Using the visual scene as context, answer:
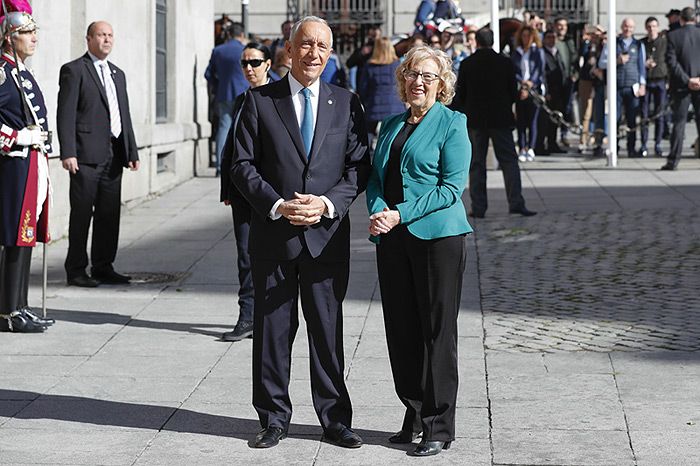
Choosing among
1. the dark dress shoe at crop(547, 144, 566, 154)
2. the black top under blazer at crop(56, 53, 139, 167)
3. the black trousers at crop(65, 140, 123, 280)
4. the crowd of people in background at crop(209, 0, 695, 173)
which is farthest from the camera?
the dark dress shoe at crop(547, 144, 566, 154)

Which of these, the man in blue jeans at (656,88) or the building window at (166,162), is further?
the man in blue jeans at (656,88)

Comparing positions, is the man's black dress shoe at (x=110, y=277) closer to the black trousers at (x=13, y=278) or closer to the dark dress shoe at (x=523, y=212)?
the black trousers at (x=13, y=278)

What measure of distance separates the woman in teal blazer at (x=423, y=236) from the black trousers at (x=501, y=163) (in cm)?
815

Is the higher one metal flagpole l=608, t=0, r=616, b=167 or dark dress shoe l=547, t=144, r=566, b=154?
metal flagpole l=608, t=0, r=616, b=167

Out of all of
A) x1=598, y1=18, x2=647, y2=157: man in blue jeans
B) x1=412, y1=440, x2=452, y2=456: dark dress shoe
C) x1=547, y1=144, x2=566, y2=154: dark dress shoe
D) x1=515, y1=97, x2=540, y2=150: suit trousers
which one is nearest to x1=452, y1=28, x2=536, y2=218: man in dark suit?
x1=515, y1=97, x2=540, y2=150: suit trousers

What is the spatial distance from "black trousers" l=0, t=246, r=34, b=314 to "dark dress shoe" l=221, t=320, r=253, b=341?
4.31 ft

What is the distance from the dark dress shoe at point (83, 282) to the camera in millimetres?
10562

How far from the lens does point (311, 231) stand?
6.14 meters

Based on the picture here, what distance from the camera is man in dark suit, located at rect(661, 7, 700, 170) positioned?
18.8 m

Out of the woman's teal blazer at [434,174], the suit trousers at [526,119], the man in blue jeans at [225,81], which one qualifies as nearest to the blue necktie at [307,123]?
the woman's teal blazer at [434,174]

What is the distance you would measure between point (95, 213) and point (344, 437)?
5227mm

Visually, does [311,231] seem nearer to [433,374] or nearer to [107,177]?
[433,374]

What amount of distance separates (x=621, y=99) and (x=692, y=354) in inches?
551

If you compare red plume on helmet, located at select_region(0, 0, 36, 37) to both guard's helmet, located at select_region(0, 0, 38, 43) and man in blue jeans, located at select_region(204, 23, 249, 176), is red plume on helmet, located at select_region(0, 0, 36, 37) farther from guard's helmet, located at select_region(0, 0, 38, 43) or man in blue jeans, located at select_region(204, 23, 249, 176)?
man in blue jeans, located at select_region(204, 23, 249, 176)
